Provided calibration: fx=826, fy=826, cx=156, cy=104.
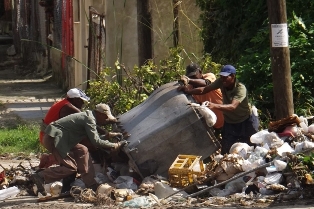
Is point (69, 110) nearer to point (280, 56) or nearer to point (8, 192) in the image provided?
point (8, 192)

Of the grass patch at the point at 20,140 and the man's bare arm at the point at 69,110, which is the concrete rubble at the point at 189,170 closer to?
the man's bare arm at the point at 69,110

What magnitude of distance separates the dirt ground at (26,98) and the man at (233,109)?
1647 millimetres

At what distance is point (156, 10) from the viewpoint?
53.3 feet

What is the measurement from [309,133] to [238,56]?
3647mm

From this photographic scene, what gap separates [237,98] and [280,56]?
2.34 ft

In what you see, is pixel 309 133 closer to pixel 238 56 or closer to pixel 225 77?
pixel 225 77

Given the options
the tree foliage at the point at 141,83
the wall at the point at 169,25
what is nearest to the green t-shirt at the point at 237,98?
the tree foliage at the point at 141,83

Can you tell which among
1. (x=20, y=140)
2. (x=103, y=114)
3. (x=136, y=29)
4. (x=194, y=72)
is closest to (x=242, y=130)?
(x=194, y=72)

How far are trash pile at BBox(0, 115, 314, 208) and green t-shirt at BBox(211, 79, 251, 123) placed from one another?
1.07 ft

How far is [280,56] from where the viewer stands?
9781 mm

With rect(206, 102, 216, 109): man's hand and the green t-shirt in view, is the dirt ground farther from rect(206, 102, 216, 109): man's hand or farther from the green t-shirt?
the green t-shirt

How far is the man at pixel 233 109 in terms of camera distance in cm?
977

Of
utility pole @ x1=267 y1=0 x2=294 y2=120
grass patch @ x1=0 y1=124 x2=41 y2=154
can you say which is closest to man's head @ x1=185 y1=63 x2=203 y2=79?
utility pole @ x1=267 y1=0 x2=294 y2=120

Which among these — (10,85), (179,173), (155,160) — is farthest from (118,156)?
(10,85)
